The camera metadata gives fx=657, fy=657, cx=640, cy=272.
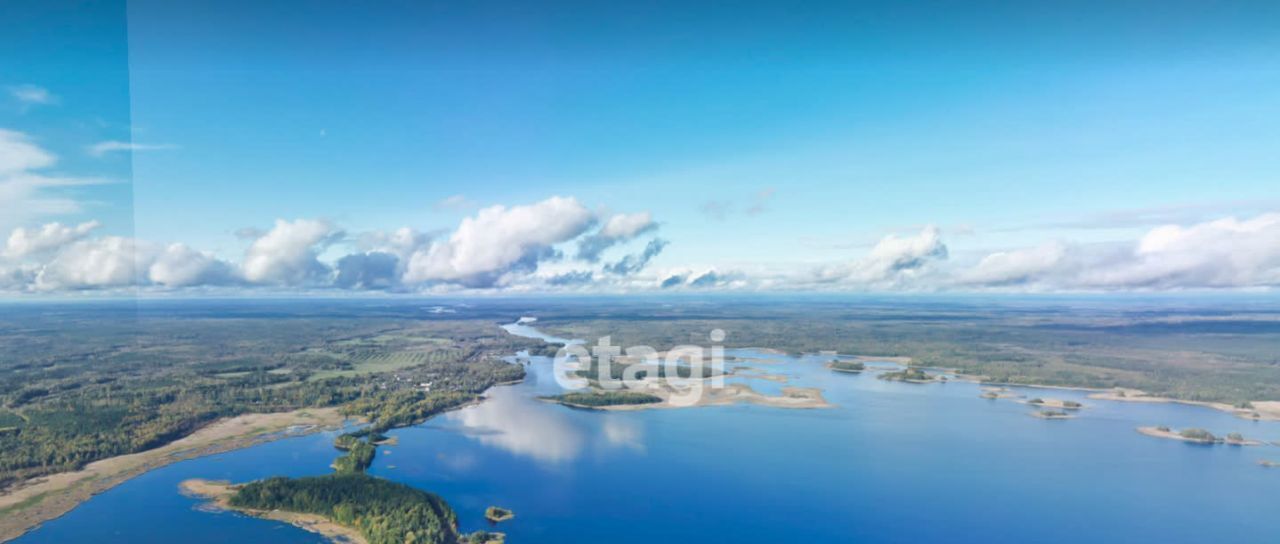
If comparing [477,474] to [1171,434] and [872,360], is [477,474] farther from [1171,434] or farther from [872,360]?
[872,360]

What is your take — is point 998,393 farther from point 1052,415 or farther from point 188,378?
point 188,378

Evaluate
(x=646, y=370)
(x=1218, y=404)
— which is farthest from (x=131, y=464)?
(x=1218, y=404)

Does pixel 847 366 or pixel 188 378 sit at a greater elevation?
pixel 188 378

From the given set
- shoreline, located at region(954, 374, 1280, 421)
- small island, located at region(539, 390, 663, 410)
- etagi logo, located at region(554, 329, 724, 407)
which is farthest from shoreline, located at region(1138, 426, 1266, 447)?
small island, located at region(539, 390, 663, 410)

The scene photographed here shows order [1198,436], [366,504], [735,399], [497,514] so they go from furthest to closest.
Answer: [735,399] < [1198,436] < [497,514] < [366,504]

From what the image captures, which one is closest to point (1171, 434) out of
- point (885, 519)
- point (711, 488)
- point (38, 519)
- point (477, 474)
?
point (885, 519)

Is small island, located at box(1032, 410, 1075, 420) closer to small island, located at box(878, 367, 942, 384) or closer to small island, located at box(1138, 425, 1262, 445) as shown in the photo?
small island, located at box(1138, 425, 1262, 445)

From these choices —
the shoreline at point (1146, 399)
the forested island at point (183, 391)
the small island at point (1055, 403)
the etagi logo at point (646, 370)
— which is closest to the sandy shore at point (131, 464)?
the forested island at point (183, 391)
